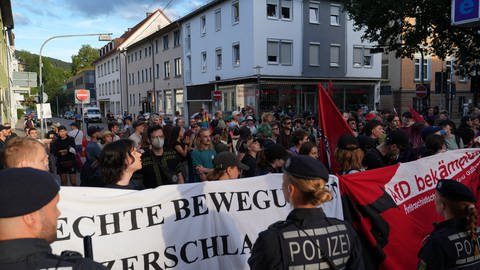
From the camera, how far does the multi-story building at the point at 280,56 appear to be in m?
29.5

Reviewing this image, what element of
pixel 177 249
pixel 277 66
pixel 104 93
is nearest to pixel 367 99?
pixel 277 66

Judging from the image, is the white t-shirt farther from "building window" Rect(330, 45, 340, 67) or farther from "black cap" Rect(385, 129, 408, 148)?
"building window" Rect(330, 45, 340, 67)

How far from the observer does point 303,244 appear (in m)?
2.24

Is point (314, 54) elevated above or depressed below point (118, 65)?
below

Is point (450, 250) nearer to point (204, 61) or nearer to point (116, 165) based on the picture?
point (116, 165)

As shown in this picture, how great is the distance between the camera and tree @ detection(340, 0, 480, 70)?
20.6m

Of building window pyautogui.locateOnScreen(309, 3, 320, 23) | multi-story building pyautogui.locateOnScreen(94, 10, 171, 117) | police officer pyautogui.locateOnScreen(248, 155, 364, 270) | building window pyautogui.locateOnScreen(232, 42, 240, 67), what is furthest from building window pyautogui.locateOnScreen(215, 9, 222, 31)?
police officer pyautogui.locateOnScreen(248, 155, 364, 270)

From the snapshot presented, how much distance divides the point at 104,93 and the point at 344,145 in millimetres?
71276

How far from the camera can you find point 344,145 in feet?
14.4

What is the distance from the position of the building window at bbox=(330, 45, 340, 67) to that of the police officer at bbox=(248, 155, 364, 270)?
104 feet

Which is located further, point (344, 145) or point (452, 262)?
point (344, 145)

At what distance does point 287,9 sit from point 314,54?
13.3 feet

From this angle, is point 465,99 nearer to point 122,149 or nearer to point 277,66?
point 277,66

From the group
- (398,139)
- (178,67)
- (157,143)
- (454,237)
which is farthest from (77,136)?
(178,67)
